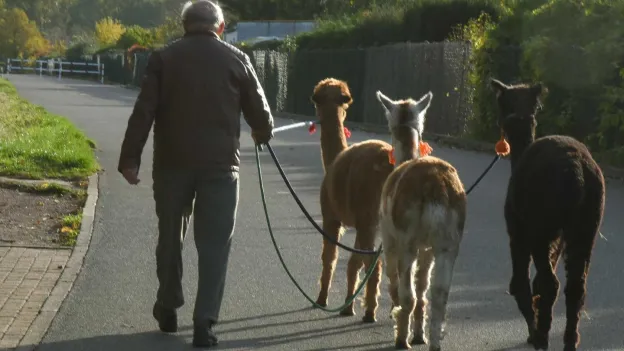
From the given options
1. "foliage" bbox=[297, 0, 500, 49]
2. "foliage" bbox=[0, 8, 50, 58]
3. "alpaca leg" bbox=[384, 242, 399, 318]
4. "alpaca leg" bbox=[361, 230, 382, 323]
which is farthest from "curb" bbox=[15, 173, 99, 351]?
"foliage" bbox=[0, 8, 50, 58]

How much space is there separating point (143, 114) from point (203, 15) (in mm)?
738

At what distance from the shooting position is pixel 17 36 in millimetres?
100375

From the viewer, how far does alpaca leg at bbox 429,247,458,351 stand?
7316mm

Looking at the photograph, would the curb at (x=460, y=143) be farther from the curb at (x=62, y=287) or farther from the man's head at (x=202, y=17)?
the man's head at (x=202, y=17)

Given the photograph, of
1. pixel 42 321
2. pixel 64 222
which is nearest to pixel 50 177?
pixel 64 222

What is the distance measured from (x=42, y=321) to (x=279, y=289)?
205 cm

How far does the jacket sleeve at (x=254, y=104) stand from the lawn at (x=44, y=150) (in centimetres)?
895

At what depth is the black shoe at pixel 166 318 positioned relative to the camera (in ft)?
26.9

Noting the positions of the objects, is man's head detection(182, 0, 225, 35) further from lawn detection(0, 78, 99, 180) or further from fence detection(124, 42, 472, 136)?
fence detection(124, 42, 472, 136)

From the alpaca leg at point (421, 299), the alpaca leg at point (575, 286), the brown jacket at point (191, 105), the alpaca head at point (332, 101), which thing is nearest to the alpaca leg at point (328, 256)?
the alpaca head at point (332, 101)

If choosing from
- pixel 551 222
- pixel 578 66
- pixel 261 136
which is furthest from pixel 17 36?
pixel 551 222

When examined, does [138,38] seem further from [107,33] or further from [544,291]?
[544,291]

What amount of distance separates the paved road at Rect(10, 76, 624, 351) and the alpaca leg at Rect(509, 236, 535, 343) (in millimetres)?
380

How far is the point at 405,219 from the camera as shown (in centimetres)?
750
